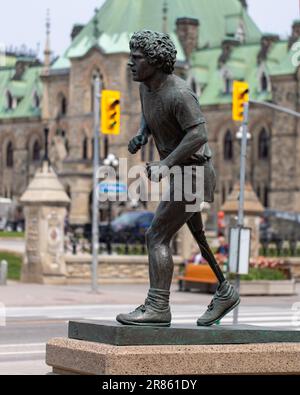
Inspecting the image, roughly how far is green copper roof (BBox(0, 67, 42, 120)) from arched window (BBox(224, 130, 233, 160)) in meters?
20.2

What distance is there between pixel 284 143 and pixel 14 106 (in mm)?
30235

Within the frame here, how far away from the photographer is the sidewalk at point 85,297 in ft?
92.3

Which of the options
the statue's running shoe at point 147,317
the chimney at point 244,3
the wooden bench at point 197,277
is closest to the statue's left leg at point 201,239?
the statue's running shoe at point 147,317

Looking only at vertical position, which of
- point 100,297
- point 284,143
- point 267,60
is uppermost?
point 267,60

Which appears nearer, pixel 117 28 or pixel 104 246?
pixel 104 246

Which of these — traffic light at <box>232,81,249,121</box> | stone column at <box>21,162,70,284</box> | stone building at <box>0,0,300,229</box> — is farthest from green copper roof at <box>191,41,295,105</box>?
traffic light at <box>232,81,249,121</box>

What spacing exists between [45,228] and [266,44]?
173 feet

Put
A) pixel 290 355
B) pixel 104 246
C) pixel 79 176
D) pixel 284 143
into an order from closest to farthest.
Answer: pixel 290 355 < pixel 104 246 < pixel 284 143 < pixel 79 176

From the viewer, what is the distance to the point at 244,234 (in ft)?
60.8

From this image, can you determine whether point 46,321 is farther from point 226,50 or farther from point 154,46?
point 226,50

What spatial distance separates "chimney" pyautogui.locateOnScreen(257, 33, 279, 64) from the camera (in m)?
84.6

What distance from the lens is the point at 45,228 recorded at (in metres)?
34.6
